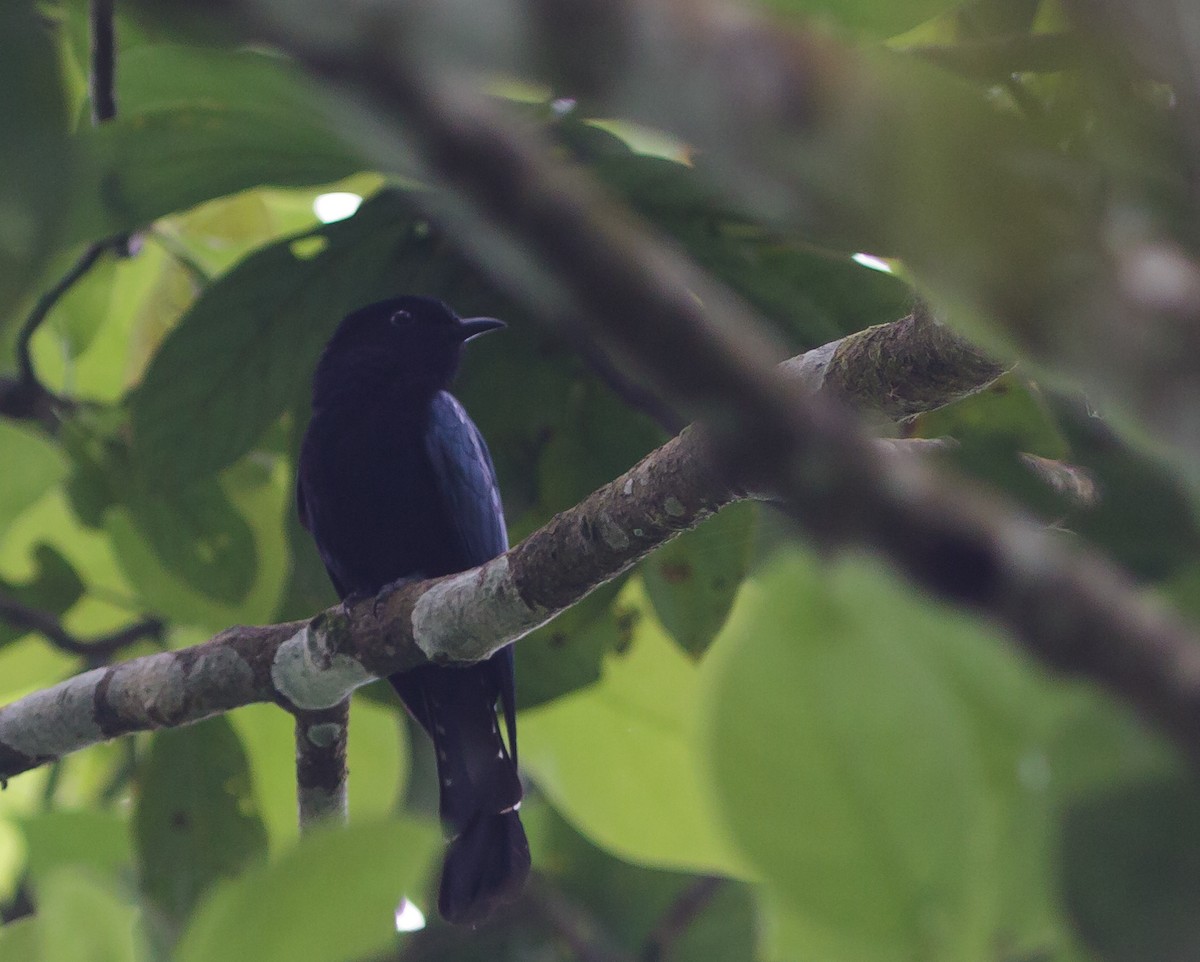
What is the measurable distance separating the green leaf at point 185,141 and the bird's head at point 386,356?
127 cm

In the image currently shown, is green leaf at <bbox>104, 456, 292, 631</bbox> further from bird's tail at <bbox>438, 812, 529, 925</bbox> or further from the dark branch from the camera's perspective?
bird's tail at <bbox>438, 812, 529, 925</bbox>

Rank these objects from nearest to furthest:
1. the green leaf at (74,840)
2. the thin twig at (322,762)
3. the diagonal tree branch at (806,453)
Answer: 1. the diagonal tree branch at (806,453)
2. the green leaf at (74,840)
3. the thin twig at (322,762)

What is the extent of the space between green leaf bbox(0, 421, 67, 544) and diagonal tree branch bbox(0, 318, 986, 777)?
0.78 metres

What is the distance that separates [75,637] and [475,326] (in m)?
1.41

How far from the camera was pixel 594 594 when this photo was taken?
294 cm

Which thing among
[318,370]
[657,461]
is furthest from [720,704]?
[318,370]

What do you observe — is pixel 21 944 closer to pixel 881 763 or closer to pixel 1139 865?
pixel 881 763

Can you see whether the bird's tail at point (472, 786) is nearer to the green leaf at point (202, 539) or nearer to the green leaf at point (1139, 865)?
the green leaf at point (202, 539)

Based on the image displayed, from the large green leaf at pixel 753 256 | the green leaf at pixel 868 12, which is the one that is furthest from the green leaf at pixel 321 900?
the large green leaf at pixel 753 256

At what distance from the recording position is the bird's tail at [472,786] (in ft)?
10.8

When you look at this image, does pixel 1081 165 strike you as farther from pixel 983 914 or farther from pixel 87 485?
pixel 87 485

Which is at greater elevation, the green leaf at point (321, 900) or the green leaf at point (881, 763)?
the green leaf at point (881, 763)

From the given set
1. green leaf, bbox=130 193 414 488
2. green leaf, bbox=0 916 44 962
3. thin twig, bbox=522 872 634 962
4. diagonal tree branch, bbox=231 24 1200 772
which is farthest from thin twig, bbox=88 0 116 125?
thin twig, bbox=522 872 634 962

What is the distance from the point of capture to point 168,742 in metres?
3.21
